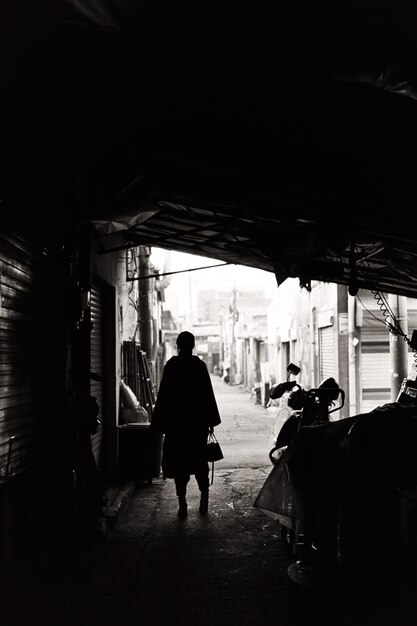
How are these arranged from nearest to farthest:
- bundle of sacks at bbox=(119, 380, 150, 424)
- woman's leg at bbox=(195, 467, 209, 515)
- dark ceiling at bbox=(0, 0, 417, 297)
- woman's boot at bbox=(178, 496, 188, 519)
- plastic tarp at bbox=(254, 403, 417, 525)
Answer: dark ceiling at bbox=(0, 0, 417, 297)
plastic tarp at bbox=(254, 403, 417, 525)
woman's boot at bbox=(178, 496, 188, 519)
woman's leg at bbox=(195, 467, 209, 515)
bundle of sacks at bbox=(119, 380, 150, 424)

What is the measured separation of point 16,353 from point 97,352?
13.8 ft

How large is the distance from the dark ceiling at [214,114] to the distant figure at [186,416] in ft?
6.33

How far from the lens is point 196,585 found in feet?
17.1

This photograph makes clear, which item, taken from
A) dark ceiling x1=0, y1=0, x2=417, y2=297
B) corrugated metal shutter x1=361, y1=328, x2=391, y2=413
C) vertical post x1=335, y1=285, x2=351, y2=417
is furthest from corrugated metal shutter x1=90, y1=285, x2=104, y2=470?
corrugated metal shutter x1=361, y1=328, x2=391, y2=413

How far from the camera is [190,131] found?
5.33m

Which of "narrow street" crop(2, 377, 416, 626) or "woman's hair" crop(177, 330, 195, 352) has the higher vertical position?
"woman's hair" crop(177, 330, 195, 352)

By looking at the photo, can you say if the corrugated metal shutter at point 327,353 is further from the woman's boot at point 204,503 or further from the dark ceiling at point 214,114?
the dark ceiling at point 214,114

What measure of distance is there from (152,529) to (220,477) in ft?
10.9

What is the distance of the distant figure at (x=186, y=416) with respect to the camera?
7699mm

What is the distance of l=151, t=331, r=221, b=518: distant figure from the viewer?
770cm

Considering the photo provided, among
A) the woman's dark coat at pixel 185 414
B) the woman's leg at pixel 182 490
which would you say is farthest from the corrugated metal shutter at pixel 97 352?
the woman's leg at pixel 182 490

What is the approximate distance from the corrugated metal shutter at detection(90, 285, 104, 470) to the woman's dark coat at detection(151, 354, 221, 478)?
4.85 feet

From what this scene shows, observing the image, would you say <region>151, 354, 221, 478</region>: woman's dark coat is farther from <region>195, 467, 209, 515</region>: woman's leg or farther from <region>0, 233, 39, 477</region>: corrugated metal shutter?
<region>0, 233, 39, 477</region>: corrugated metal shutter

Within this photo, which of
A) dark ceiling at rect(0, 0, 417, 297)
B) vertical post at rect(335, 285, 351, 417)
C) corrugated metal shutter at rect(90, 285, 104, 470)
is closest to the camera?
dark ceiling at rect(0, 0, 417, 297)
